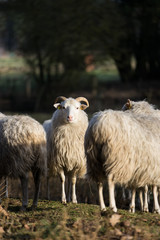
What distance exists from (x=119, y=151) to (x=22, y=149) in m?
1.57

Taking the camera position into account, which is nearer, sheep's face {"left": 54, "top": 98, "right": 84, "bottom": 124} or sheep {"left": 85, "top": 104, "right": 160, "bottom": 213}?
sheep {"left": 85, "top": 104, "right": 160, "bottom": 213}

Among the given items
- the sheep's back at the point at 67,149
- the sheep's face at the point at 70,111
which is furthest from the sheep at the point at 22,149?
the sheep's back at the point at 67,149

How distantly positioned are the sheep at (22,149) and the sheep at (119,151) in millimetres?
971

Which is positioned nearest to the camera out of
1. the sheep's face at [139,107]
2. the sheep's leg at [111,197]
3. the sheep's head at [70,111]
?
the sheep's leg at [111,197]

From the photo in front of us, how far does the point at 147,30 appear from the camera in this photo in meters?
27.8

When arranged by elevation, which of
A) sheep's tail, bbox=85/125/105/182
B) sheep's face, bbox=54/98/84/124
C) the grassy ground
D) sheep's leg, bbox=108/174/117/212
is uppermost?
sheep's face, bbox=54/98/84/124

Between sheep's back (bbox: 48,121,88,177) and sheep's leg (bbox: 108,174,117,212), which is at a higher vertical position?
sheep's back (bbox: 48,121,88,177)

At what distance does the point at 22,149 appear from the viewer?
697 cm

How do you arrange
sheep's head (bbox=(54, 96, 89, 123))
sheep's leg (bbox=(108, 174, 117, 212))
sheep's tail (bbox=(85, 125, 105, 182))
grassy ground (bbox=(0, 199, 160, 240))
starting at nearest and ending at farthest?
grassy ground (bbox=(0, 199, 160, 240)), sheep's leg (bbox=(108, 174, 117, 212)), sheep's tail (bbox=(85, 125, 105, 182)), sheep's head (bbox=(54, 96, 89, 123))

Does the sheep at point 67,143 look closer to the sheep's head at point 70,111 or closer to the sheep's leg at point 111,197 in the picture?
the sheep's head at point 70,111

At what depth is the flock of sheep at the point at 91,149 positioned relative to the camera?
6332 millimetres

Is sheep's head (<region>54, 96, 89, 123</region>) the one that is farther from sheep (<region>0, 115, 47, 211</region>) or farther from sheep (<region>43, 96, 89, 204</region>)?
sheep (<region>0, 115, 47, 211</region>)

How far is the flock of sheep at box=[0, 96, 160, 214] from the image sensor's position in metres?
6.33

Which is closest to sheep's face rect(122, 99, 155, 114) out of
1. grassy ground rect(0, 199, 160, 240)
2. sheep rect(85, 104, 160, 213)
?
sheep rect(85, 104, 160, 213)
